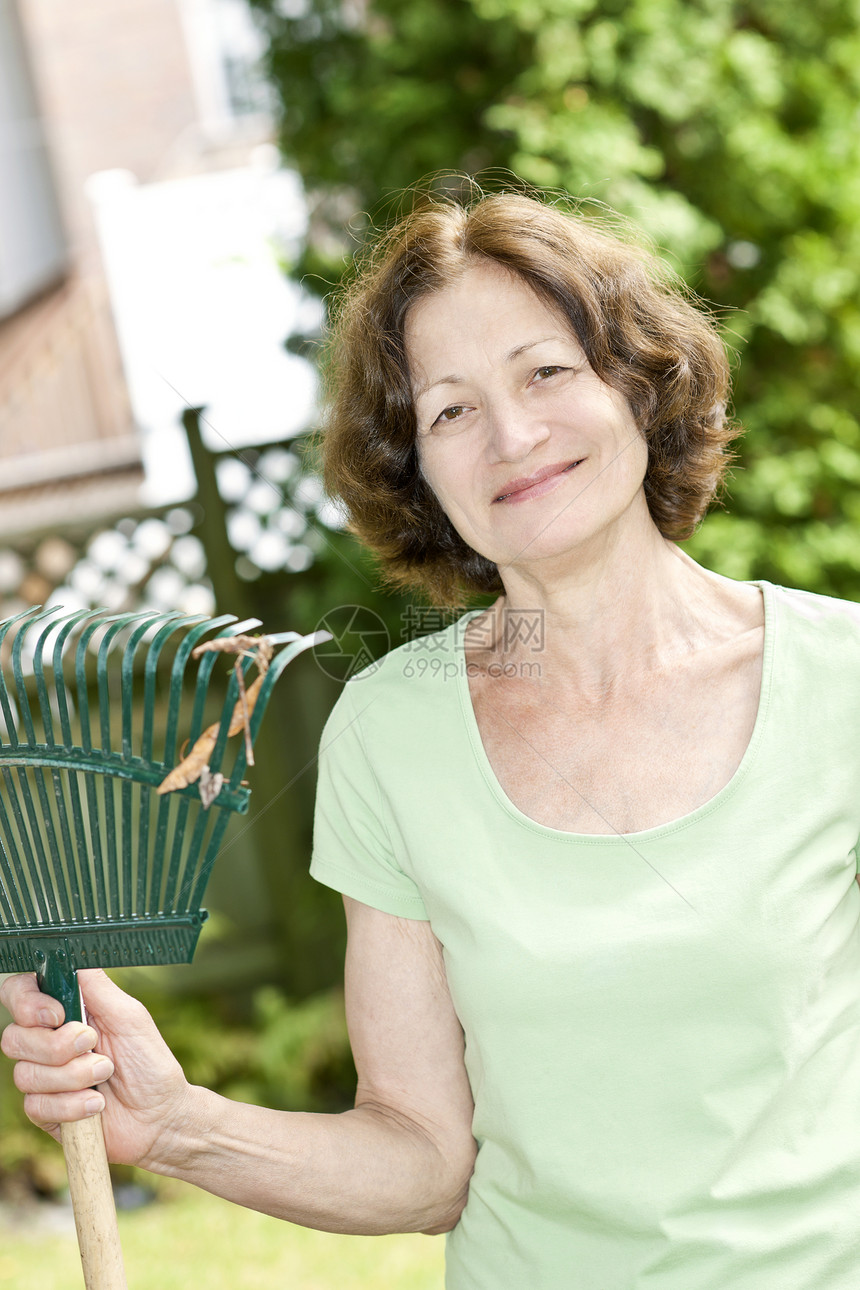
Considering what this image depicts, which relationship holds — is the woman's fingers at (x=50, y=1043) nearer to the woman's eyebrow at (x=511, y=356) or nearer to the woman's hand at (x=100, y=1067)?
the woman's hand at (x=100, y=1067)

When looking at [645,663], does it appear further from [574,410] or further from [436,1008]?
[436,1008]

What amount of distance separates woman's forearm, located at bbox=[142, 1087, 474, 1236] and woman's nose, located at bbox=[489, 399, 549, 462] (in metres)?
0.71

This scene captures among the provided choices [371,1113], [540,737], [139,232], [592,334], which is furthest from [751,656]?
[139,232]

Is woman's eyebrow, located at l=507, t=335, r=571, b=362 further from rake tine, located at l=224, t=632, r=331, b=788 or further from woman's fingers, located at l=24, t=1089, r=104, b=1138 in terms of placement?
woman's fingers, located at l=24, t=1089, r=104, b=1138

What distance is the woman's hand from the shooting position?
3.50 feet

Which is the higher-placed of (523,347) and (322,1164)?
(523,347)

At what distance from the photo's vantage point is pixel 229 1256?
3037mm

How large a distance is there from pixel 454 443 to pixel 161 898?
57 cm

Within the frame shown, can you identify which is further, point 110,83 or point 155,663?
point 110,83

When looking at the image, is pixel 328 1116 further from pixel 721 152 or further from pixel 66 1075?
pixel 721 152

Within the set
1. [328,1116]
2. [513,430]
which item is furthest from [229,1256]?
[513,430]

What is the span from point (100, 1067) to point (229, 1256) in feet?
7.60

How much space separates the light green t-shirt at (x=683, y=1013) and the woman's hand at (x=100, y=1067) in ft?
1.02

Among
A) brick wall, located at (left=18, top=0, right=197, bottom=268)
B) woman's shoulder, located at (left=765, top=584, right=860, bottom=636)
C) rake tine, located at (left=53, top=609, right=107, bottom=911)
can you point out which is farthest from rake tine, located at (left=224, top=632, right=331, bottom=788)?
brick wall, located at (left=18, top=0, right=197, bottom=268)
